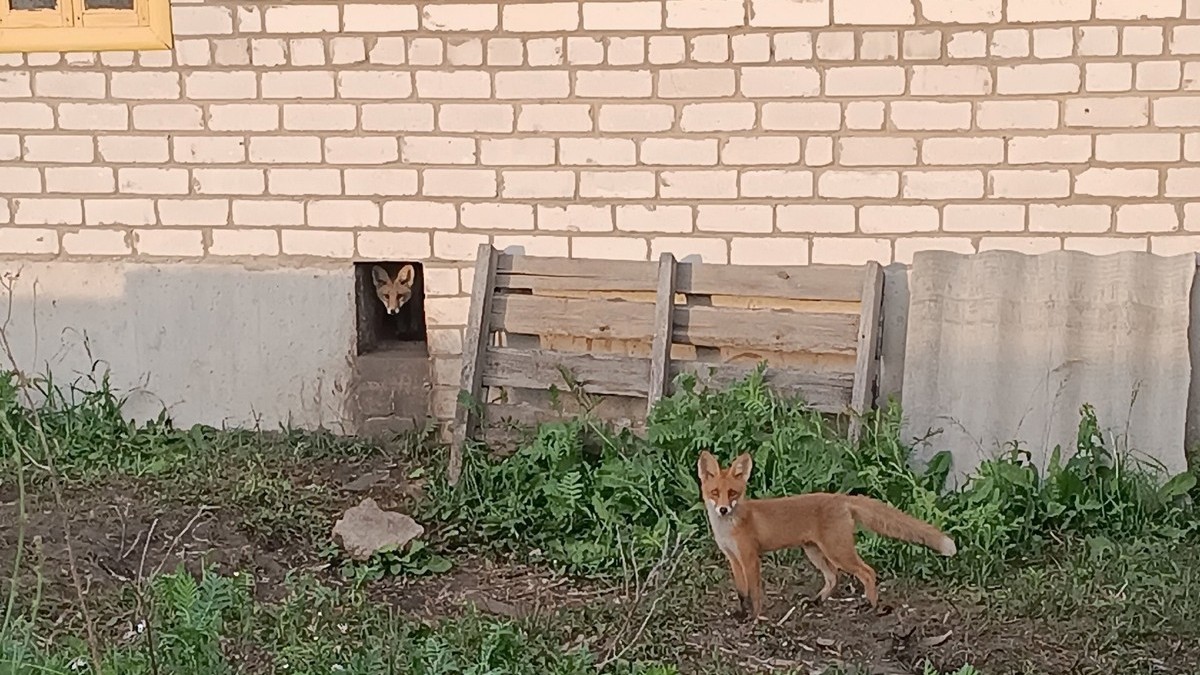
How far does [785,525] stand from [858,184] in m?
2.05

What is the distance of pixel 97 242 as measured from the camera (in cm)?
686

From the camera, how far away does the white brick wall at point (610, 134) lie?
5.93 meters

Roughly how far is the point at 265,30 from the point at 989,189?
3.43m

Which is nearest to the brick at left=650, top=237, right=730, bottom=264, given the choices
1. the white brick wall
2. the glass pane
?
the white brick wall

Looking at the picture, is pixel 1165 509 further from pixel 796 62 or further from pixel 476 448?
pixel 476 448

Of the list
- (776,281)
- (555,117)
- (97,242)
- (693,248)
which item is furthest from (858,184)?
(97,242)

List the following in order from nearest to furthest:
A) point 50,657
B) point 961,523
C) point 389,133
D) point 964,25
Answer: point 50,657, point 961,523, point 964,25, point 389,133

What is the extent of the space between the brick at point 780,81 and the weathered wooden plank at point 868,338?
33.0 inches

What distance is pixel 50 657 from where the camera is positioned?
13.5ft

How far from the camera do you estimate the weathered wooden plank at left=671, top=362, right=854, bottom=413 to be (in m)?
6.05

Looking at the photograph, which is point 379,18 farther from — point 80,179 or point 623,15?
point 80,179

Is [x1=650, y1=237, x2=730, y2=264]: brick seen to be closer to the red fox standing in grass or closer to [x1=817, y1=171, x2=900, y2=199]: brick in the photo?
[x1=817, y1=171, x2=900, y2=199]: brick

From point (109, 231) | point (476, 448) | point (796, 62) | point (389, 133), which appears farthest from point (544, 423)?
point (109, 231)

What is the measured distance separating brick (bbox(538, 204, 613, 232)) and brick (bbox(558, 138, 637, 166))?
0.21 meters
